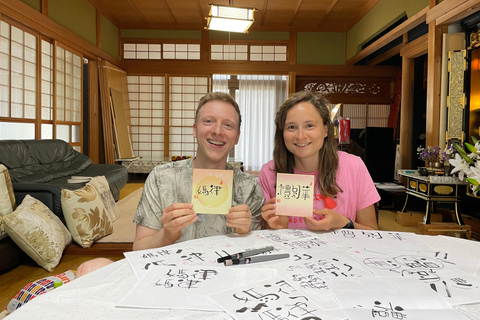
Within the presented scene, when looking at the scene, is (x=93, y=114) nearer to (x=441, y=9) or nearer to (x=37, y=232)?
(x=37, y=232)

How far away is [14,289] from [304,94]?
2038mm

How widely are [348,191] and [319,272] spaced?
0.84 meters

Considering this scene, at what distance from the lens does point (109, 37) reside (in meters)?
6.86

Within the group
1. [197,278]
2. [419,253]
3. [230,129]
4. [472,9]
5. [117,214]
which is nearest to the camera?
[197,278]

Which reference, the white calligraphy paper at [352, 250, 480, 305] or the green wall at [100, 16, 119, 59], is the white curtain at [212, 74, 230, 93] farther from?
the white calligraphy paper at [352, 250, 480, 305]

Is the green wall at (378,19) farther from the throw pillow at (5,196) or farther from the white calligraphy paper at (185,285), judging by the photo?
the throw pillow at (5,196)

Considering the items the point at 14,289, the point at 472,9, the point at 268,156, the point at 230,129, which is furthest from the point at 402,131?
the point at 14,289

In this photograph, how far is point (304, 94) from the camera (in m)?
1.58

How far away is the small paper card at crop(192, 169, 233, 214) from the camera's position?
44.3 inches

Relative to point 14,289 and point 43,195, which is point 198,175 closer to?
point 14,289

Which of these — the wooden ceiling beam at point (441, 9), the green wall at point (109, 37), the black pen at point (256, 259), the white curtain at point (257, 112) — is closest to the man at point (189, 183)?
the black pen at point (256, 259)

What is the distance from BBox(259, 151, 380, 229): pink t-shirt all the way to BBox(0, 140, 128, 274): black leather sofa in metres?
1.88

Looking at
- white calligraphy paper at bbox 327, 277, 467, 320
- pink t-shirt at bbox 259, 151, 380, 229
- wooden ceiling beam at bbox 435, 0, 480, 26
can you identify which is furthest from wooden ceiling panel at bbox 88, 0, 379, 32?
white calligraphy paper at bbox 327, 277, 467, 320

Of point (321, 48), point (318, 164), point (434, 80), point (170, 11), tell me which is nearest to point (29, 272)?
point (318, 164)
